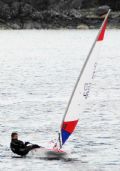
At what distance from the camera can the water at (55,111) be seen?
149ft

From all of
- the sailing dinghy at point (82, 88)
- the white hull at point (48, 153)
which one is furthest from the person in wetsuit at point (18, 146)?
the sailing dinghy at point (82, 88)

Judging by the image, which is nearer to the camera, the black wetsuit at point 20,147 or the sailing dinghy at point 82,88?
the sailing dinghy at point 82,88

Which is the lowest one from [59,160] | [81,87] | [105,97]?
[105,97]

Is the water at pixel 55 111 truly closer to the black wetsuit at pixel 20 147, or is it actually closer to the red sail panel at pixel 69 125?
the black wetsuit at pixel 20 147

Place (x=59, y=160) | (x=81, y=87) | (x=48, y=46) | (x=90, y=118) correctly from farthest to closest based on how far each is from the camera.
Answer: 1. (x=48, y=46)
2. (x=90, y=118)
3. (x=59, y=160)
4. (x=81, y=87)

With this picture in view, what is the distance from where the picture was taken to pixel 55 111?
69.0 m

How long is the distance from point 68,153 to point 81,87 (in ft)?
19.0

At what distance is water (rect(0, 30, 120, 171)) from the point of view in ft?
149

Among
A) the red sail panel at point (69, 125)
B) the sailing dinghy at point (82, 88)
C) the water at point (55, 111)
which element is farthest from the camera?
the water at point (55, 111)

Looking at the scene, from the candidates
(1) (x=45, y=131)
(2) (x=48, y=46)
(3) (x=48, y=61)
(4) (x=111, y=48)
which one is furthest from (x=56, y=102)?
(2) (x=48, y=46)

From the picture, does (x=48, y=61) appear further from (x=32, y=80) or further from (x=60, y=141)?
(x=60, y=141)

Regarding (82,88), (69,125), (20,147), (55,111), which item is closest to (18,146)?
(20,147)

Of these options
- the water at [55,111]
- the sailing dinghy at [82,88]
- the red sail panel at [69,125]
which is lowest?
the water at [55,111]

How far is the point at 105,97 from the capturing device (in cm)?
7962
